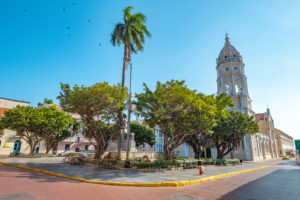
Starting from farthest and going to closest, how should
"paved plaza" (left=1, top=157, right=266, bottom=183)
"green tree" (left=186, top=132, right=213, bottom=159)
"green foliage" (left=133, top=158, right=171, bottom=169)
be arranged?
"green tree" (left=186, top=132, right=213, bottom=159) < "green foliage" (left=133, top=158, right=171, bottom=169) < "paved plaza" (left=1, top=157, right=266, bottom=183)

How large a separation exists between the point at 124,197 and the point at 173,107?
1051cm

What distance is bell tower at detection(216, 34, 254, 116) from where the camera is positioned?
1692 inches

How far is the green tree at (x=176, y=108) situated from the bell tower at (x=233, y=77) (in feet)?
95.0

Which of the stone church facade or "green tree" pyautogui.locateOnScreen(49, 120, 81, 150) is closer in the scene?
"green tree" pyautogui.locateOnScreen(49, 120, 81, 150)

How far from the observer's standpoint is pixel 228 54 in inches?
1877

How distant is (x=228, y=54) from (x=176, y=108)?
131ft

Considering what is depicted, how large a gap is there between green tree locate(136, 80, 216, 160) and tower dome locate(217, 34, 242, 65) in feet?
115

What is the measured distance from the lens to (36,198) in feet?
20.6

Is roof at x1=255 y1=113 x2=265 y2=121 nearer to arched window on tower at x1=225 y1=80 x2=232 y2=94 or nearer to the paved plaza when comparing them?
arched window on tower at x1=225 y1=80 x2=232 y2=94

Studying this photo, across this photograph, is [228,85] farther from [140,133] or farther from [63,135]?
[63,135]

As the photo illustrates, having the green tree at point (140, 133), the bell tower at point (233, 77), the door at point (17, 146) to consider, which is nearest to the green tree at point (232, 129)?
Result: the bell tower at point (233, 77)

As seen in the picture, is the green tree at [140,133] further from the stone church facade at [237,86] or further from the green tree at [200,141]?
the stone church facade at [237,86]

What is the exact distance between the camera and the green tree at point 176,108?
15.6 meters

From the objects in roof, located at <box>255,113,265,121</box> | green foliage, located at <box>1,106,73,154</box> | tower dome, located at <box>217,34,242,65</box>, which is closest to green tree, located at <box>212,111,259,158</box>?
green foliage, located at <box>1,106,73,154</box>
